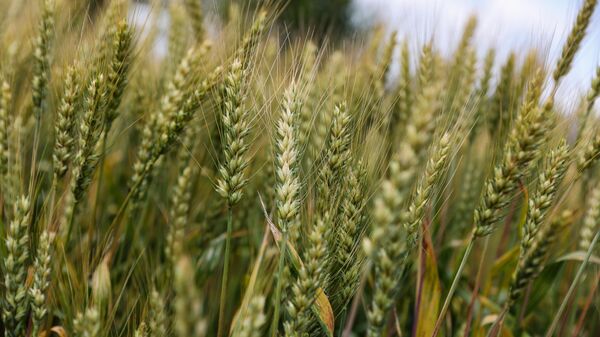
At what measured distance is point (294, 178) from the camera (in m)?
1.15

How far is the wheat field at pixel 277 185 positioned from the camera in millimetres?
1111

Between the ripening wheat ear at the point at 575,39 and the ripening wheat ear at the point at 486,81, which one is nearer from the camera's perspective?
the ripening wheat ear at the point at 575,39

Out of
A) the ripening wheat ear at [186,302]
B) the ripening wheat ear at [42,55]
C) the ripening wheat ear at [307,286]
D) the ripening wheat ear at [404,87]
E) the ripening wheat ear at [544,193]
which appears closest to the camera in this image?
the ripening wheat ear at [186,302]

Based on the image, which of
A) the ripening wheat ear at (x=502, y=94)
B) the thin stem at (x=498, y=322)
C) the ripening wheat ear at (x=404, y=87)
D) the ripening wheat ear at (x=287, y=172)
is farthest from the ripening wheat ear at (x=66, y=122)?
the ripening wheat ear at (x=502, y=94)

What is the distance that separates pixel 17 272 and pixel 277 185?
54 centimetres

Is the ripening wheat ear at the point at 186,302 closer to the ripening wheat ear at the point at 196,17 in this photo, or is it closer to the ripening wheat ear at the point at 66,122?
the ripening wheat ear at the point at 66,122

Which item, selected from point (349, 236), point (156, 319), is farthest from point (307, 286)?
point (156, 319)

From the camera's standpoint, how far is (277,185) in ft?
3.73

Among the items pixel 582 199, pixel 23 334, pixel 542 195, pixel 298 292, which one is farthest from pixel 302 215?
pixel 582 199

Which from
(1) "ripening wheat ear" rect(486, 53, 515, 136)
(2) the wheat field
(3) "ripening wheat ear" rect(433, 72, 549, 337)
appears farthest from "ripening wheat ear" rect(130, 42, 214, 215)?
(1) "ripening wheat ear" rect(486, 53, 515, 136)

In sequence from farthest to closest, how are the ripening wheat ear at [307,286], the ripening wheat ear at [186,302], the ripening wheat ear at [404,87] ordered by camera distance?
the ripening wheat ear at [404,87]
the ripening wheat ear at [307,286]
the ripening wheat ear at [186,302]

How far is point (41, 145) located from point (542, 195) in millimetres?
1561

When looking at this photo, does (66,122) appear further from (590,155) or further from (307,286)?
(590,155)

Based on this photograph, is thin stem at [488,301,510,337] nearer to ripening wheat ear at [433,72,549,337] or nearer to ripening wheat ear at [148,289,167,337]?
ripening wheat ear at [433,72,549,337]
